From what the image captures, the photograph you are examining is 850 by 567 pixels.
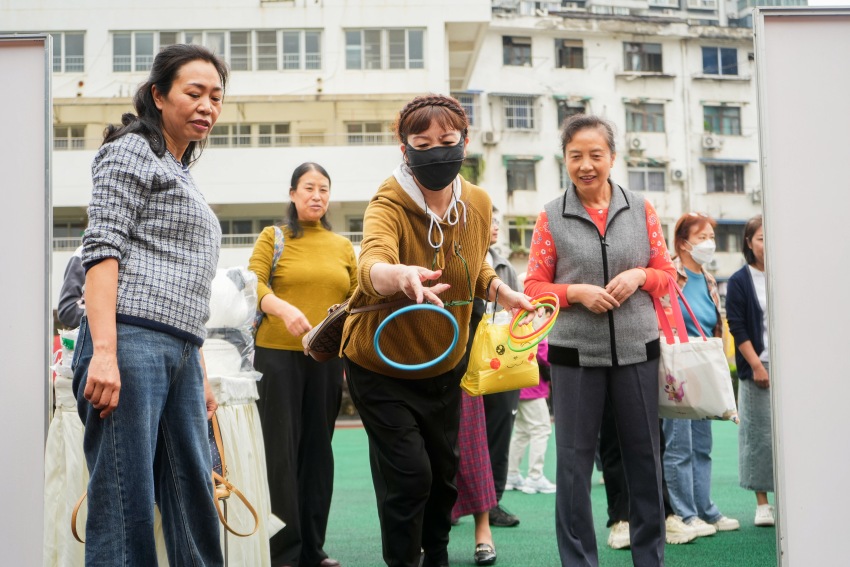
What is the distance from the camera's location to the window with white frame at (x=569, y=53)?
3188 cm

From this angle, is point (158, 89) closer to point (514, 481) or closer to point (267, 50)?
point (514, 481)

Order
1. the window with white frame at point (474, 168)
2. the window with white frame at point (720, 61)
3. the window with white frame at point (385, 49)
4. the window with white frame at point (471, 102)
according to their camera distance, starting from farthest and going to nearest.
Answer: the window with white frame at point (720, 61) < the window with white frame at point (471, 102) < the window with white frame at point (474, 168) < the window with white frame at point (385, 49)

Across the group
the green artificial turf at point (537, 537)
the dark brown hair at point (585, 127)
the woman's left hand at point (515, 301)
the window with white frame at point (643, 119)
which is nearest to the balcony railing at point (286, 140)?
the window with white frame at point (643, 119)

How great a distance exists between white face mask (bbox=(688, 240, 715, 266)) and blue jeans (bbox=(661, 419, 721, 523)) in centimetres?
97

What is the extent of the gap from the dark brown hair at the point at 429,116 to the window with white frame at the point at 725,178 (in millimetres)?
31310

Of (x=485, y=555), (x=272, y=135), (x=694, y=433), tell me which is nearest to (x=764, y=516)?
(x=694, y=433)

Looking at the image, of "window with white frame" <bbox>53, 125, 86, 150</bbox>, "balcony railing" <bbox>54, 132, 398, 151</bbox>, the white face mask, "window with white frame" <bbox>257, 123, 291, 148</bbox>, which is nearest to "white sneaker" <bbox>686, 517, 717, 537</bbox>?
the white face mask

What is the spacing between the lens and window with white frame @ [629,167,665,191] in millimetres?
31953

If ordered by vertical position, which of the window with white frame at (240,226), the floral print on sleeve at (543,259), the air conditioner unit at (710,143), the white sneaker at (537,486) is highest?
the air conditioner unit at (710,143)

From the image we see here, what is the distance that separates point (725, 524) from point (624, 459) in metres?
2.02

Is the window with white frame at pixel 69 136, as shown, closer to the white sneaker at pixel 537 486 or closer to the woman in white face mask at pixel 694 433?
the white sneaker at pixel 537 486

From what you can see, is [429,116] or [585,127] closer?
[429,116]

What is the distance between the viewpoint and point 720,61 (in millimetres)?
33406

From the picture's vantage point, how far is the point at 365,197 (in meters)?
25.1
